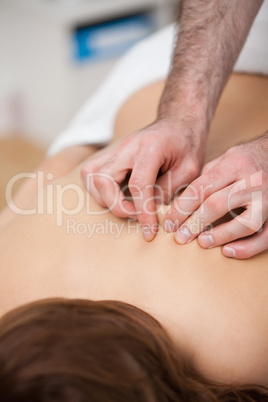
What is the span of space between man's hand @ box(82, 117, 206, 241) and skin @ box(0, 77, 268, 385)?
1.3 inches

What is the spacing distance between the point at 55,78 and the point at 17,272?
236 cm

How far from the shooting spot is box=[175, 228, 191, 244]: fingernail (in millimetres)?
868

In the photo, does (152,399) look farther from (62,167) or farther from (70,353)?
(62,167)

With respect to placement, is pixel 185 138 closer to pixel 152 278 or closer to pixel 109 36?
pixel 152 278

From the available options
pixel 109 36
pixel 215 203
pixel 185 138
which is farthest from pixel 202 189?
pixel 109 36

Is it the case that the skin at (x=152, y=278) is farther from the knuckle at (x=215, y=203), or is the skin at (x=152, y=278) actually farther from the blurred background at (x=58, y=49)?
the blurred background at (x=58, y=49)

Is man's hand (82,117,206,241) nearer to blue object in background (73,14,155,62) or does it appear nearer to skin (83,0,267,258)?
skin (83,0,267,258)

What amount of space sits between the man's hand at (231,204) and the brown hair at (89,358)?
18 centimetres

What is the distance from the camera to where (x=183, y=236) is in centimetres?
87

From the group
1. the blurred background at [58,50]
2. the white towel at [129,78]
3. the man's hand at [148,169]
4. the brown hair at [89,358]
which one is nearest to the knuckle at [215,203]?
the man's hand at [148,169]

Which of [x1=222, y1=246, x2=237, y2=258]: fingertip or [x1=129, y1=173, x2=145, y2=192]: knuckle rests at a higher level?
[x1=129, y1=173, x2=145, y2=192]: knuckle

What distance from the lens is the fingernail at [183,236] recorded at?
0.87 meters

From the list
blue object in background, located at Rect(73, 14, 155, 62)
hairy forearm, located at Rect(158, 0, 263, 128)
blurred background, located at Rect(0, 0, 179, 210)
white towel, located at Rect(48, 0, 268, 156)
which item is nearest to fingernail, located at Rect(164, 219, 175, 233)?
hairy forearm, located at Rect(158, 0, 263, 128)

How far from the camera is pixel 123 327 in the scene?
2.30 feet
